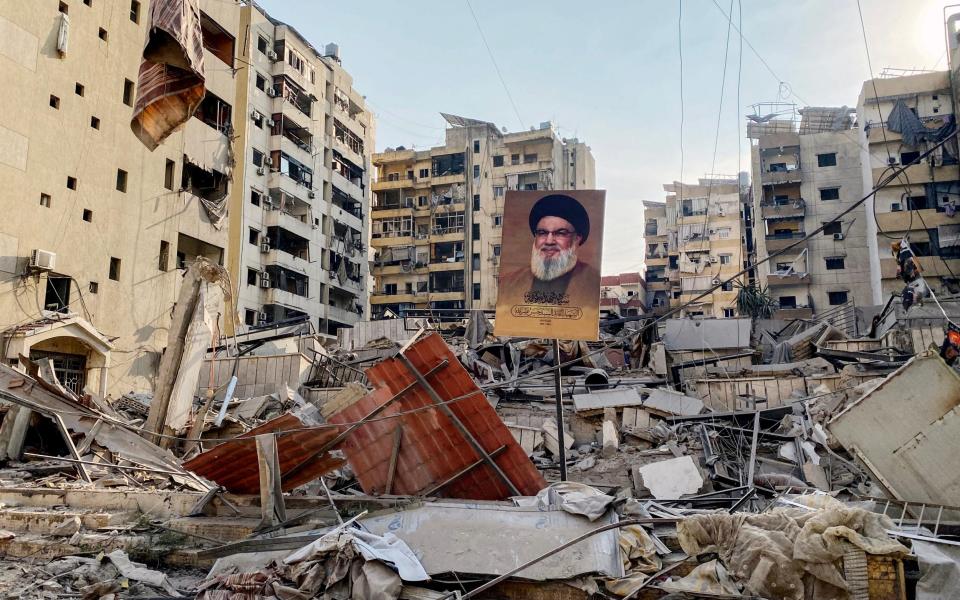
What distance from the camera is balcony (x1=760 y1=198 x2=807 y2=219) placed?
168 ft

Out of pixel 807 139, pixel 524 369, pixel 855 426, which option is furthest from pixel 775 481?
pixel 807 139

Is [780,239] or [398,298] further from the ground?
[780,239]

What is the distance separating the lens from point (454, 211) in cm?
5872

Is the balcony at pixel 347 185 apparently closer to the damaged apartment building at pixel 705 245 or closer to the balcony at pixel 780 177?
the damaged apartment building at pixel 705 245

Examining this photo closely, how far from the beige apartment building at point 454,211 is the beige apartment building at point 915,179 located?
2429cm

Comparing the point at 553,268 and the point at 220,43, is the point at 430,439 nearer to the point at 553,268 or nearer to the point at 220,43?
the point at 553,268

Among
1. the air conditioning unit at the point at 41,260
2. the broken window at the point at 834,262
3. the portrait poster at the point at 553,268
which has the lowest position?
the portrait poster at the point at 553,268

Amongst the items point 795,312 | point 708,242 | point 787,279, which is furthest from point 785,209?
point 708,242

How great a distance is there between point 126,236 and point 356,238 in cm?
2697

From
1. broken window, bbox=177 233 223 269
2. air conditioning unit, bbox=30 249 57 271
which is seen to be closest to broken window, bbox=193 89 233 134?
broken window, bbox=177 233 223 269

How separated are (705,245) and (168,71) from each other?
5830 centimetres

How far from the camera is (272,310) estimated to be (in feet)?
135


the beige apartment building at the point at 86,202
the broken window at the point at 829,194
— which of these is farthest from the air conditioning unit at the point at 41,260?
the broken window at the point at 829,194

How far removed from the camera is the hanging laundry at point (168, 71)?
9141 millimetres
